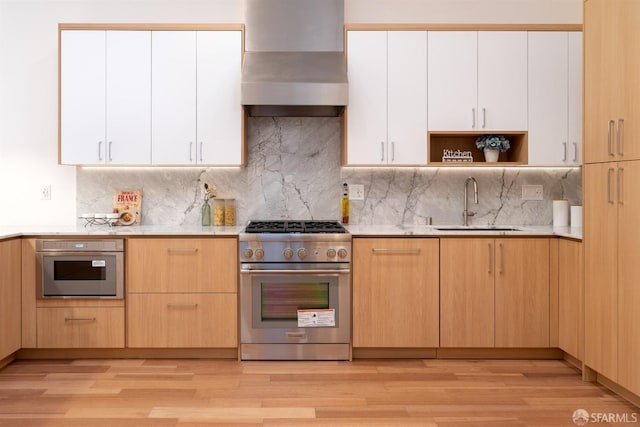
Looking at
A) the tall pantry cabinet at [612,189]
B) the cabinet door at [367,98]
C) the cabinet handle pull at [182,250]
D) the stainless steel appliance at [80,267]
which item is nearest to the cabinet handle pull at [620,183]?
the tall pantry cabinet at [612,189]

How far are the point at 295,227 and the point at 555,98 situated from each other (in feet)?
6.26

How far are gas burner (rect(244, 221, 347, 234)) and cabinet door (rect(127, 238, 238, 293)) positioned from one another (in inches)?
8.9

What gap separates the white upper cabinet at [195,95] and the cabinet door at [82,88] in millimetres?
348

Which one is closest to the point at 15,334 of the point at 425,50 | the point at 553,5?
the point at 425,50

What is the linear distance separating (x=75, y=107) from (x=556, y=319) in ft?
10.8

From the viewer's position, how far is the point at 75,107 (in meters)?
3.67

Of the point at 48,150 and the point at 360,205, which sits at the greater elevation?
the point at 48,150

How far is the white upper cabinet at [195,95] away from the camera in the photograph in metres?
3.68

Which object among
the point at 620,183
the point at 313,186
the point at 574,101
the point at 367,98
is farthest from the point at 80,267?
the point at 574,101

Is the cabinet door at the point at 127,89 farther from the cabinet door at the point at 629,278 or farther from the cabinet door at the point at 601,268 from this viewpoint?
the cabinet door at the point at 629,278

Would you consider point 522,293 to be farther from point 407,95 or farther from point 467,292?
point 407,95

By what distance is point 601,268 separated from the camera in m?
2.87

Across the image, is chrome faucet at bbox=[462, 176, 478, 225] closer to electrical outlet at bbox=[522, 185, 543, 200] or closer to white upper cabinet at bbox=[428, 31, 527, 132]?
electrical outlet at bbox=[522, 185, 543, 200]

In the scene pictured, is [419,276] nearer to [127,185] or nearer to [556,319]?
[556,319]
